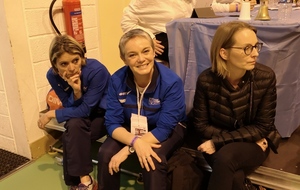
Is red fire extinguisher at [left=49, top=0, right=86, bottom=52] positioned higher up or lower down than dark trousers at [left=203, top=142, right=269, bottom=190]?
higher up

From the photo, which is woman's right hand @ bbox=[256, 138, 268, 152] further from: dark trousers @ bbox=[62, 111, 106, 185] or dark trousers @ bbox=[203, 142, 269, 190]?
dark trousers @ bbox=[62, 111, 106, 185]

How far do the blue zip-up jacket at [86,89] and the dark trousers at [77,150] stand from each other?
5 cm

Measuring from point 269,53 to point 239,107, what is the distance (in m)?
0.39

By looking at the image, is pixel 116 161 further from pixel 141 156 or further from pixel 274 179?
pixel 274 179

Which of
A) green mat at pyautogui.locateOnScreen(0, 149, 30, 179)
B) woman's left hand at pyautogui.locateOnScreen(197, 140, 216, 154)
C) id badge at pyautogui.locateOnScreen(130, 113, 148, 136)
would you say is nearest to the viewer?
woman's left hand at pyautogui.locateOnScreen(197, 140, 216, 154)

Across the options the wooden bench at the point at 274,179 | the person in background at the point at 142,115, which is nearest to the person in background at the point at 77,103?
the person in background at the point at 142,115

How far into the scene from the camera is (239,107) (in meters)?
1.44

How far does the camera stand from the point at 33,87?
2090 millimetres

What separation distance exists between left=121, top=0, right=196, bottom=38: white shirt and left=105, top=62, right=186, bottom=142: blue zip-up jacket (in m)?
0.62

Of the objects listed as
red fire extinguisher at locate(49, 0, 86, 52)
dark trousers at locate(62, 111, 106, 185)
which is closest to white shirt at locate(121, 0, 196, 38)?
red fire extinguisher at locate(49, 0, 86, 52)

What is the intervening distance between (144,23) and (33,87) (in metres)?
0.87

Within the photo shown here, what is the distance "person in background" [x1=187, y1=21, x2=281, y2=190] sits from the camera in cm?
135

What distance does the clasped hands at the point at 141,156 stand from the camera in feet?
4.57

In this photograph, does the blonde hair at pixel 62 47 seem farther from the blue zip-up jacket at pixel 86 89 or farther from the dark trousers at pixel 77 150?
the dark trousers at pixel 77 150
